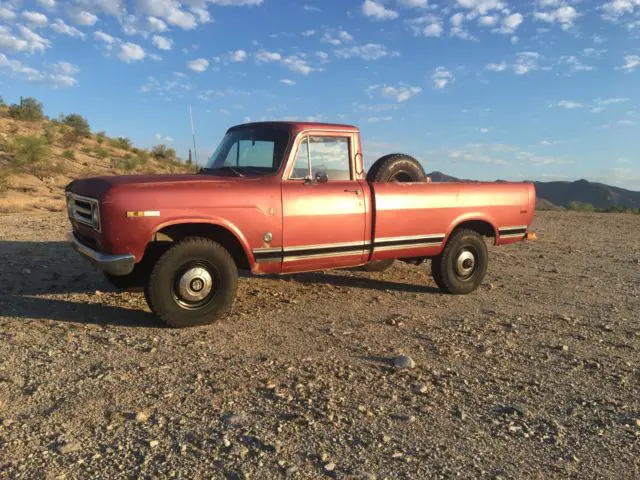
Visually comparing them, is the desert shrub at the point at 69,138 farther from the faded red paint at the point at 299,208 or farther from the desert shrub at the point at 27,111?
the faded red paint at the point at 299,208

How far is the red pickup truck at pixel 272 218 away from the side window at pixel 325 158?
0.01 metres

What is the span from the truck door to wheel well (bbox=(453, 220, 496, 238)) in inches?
71.4

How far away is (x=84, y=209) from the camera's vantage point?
4.98 metres

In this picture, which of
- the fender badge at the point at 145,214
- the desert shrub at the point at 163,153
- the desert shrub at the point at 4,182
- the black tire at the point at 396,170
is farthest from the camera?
the desert shrub at the point at 163,153

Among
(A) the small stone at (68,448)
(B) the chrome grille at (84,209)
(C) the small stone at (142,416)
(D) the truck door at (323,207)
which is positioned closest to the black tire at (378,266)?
(D) the truck door at (323,207)

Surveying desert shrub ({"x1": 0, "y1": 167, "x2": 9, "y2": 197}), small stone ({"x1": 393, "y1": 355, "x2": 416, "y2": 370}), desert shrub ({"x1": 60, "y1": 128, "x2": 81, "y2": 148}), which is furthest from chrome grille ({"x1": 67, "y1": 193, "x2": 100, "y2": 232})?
desert shrub ({"x1": 60, "y1": 128, "x2": 81, "y2": 148})

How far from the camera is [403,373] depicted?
157 inches

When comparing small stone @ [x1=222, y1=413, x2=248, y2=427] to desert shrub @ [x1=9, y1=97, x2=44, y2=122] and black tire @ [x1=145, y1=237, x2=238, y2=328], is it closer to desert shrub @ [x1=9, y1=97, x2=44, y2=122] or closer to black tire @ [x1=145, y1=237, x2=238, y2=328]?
black tire @ [x1=145, y1=237, x2=238, y2=328]

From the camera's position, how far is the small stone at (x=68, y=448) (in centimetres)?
276

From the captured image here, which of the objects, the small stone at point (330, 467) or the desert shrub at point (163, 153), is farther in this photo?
the desert shrub at point (163, 153)

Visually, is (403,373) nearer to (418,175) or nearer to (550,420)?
(550,420)

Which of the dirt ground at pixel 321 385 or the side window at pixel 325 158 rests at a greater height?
the side window at pixel 325 158

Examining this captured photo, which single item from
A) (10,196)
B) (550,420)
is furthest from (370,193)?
(10,196)

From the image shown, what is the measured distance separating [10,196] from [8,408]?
49.1 ft
